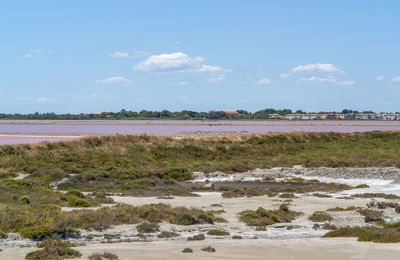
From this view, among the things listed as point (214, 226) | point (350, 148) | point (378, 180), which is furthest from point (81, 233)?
point (350, 148)

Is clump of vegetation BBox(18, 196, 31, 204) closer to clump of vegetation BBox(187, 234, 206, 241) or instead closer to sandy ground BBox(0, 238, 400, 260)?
sandy ground BBox(0, 238, 400, 260)

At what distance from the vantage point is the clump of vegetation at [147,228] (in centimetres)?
2181

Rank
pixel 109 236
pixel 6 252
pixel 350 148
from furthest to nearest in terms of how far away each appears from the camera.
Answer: pixel 350 148 → pixel 109 236 → pixel 6 252

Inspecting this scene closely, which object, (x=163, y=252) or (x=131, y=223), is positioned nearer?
(x=163, y=252)

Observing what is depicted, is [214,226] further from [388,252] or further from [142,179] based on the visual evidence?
[142,179]

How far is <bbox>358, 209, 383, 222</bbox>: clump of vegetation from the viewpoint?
24500mm

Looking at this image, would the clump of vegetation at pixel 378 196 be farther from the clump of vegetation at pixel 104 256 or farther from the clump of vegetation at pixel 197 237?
the clump of vegetation at pixel 104 256

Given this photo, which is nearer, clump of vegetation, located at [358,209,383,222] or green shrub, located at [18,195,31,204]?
clump of vegetation, located at [358,209,383,222]

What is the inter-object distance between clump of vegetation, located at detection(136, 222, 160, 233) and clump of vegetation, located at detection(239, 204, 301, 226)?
4100 millimetres

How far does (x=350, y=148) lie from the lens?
6950 cm

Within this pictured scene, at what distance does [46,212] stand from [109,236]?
170 inches

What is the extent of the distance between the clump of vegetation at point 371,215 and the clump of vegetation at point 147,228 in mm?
9375

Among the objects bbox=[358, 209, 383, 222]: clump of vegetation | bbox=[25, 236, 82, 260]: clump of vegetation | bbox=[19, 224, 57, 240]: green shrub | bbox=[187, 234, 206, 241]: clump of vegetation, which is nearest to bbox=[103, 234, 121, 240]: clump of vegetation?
bbox=[19, 224, 57, 240]: green shrub

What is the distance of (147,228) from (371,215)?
10255 mm
